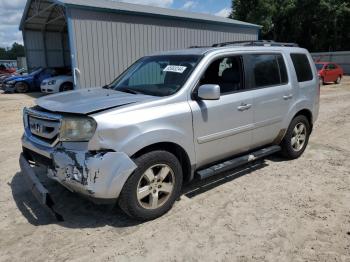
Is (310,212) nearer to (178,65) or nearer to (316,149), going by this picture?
(178,65)

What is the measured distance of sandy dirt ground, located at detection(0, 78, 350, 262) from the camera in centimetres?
323

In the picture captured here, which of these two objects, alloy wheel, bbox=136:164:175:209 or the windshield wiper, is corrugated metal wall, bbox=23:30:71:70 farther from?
alloy wheel, bbox=136:164:175:209

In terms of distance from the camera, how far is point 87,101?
3850 millimetres

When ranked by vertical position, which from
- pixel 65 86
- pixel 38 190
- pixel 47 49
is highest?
pixel 47 49

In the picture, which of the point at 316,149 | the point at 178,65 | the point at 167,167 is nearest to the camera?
the point at 167,167

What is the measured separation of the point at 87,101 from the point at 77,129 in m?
0.51

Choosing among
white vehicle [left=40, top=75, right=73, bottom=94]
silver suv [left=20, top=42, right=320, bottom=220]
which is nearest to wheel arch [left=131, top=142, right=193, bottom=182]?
silver suv [left=20, top=42, right=320, bottom=220]

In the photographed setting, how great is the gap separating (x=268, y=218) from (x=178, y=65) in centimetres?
218

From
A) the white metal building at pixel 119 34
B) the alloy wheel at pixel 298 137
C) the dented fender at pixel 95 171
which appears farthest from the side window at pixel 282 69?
the white metal building at pixel 119 34

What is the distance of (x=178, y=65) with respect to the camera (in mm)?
4422

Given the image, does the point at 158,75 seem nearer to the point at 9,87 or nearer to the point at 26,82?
the point at 26,82

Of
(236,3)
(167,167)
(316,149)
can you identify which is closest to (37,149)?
(167,167)

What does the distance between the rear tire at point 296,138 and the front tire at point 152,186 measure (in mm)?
2477

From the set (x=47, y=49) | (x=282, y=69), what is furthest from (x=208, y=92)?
(x=47, y=49)
